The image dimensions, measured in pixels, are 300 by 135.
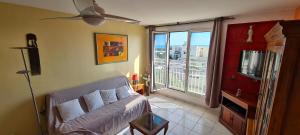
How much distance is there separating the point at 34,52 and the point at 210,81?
136 inches

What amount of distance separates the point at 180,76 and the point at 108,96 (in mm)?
2418

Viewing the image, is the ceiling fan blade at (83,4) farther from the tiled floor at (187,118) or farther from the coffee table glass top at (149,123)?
the tiled floor at (187,118)

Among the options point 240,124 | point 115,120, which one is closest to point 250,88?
point 240,124

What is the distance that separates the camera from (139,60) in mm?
4328

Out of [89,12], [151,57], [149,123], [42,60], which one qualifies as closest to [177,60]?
[151,57]

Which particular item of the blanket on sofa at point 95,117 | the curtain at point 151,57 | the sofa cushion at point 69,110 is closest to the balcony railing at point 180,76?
the curtain at point 151,57

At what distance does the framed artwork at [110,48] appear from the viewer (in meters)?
3.15

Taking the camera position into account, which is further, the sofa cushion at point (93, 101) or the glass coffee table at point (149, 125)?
the sofa cushion at point (93, 101)

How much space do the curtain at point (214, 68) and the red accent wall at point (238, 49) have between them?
123 millimetres

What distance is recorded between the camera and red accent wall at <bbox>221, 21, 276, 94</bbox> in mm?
2525

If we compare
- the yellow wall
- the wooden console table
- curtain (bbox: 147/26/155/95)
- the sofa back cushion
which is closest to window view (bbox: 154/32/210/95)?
curtain (bbox: 147/26/155/95)

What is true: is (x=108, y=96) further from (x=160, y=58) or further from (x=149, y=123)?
(x=160, y=58)

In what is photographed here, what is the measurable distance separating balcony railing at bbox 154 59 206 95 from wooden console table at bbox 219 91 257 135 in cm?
107

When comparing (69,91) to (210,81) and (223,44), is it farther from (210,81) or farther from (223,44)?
(223,44)
